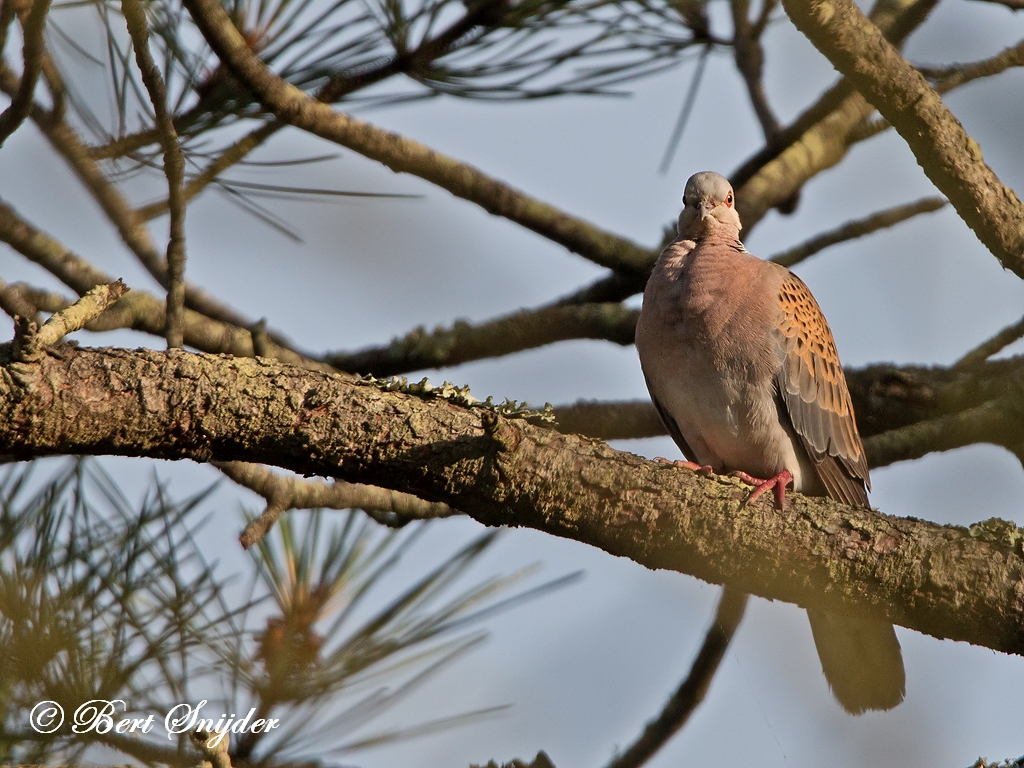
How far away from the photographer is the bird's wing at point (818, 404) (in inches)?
158

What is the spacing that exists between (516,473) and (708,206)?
2147 millimetres

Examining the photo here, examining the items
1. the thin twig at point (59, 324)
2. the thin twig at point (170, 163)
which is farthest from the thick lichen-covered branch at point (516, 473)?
the thin twig at point (170, 163)

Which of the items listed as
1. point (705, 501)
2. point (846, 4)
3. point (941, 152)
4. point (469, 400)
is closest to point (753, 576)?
point (705, 501)

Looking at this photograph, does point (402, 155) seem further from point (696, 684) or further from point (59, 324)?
point (696, 684)

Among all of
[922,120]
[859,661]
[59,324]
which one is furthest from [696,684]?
[59,324]

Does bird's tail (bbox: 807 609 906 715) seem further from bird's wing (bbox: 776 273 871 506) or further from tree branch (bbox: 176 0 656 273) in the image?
tree branch (bbox: 176 0 656 273)

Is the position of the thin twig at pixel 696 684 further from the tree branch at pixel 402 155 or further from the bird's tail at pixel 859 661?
the tree branch at pixel 402 155

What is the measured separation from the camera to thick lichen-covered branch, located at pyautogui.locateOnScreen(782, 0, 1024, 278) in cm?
256

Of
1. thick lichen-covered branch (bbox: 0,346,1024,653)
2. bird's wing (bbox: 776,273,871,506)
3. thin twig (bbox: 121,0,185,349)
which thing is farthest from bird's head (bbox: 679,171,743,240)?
thin twig (bbox: 121,0,185,349)

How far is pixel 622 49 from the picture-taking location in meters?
4.01

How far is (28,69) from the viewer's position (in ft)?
8.12

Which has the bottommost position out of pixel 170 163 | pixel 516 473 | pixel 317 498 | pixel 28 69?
pixel 516 473

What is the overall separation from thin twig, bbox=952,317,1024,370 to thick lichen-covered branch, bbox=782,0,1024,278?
1.17 metres

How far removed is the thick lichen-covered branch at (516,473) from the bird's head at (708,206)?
1731 millimetres
